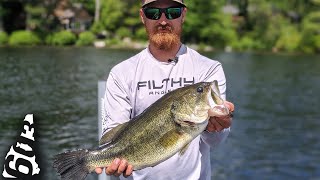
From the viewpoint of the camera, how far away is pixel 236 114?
27.2 m

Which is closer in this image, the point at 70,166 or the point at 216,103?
the point at 216,103

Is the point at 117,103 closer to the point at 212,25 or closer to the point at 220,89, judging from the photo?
the point at 220,89

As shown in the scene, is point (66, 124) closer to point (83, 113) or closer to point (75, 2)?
point (83, 113)

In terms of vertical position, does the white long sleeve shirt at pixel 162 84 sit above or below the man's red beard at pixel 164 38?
below

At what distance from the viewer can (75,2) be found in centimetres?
8681

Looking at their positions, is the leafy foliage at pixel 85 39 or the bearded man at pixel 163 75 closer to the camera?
the bearded man at pixel 163 75

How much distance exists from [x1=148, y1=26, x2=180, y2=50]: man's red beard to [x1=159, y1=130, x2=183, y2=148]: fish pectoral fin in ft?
1.98

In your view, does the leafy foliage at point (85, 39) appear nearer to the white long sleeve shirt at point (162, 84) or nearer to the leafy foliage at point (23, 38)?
the leafy foliage at point (23, 38)

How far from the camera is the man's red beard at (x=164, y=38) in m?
3.75

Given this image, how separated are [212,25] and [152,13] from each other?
80.6 meters

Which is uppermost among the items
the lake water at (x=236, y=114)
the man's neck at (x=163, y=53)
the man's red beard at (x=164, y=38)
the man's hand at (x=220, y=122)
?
the man's red beard at (x=164, y=38)

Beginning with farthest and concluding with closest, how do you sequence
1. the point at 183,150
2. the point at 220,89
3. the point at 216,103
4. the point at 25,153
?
the point at 25,153, the point at 220,89, the point at 183,150, the point at 216,103

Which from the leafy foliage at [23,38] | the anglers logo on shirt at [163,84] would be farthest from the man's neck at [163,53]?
the leafy foliage at [23,38]

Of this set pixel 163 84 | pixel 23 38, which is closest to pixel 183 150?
pixel 163 84
